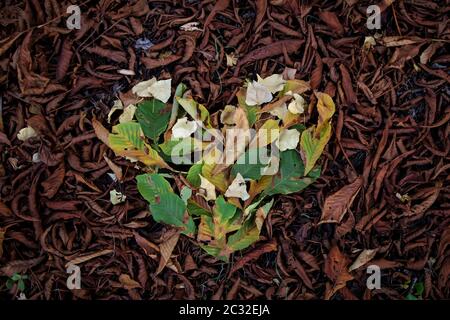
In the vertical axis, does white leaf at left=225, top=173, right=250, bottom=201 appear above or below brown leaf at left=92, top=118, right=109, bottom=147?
below

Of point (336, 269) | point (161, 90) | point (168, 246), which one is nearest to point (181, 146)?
point (161, 90)

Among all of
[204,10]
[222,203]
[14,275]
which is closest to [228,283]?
[222,203]

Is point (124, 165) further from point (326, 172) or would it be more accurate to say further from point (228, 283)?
point (326, 172)

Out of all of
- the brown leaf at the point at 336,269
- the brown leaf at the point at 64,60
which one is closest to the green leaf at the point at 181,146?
the brown leaf at the point at 64,60

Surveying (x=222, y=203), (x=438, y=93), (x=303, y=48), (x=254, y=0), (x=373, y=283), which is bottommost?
(x=373, y=283)

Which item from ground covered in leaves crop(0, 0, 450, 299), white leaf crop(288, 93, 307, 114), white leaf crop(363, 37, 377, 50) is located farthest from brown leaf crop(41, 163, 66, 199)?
white leaf crop(363, 37, 377, 50)

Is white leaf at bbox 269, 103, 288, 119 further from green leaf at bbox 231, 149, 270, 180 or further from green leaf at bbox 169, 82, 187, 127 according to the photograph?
green leaf at bbox 169, 82, 187, 127

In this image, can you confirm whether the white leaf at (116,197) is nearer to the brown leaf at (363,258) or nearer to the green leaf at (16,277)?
the green leaf at (16,277)
